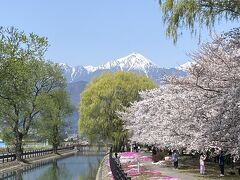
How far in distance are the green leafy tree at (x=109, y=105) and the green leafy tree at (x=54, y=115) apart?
5.74 meters

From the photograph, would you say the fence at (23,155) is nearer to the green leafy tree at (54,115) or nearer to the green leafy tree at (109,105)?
the green leafy tree at (54,115)

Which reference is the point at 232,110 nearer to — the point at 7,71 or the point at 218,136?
the point at 218,136

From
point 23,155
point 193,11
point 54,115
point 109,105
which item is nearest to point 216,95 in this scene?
point 193,11

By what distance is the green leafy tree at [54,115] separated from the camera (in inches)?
2608

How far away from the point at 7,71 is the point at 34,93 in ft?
84.1

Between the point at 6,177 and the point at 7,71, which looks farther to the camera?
the point at 6,177

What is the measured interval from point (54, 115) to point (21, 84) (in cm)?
3734

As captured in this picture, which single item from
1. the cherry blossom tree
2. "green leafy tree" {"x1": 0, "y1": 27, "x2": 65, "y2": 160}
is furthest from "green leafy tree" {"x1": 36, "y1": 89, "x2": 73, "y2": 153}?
the cherry blossom tree

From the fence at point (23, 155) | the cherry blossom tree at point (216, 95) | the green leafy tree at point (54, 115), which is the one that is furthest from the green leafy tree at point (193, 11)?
the green leafy tree at point (54, 115)

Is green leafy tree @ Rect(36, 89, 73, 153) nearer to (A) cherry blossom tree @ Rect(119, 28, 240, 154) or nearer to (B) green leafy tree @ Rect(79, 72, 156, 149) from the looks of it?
(B) green leafy tree @ Rect(79, 72, 156, 149)

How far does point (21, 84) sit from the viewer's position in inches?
1560

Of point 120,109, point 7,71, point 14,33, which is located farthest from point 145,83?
point 7,71

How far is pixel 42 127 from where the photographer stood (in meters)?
73.8

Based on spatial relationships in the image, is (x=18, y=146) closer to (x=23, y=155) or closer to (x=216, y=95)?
(x=23, y=155)
